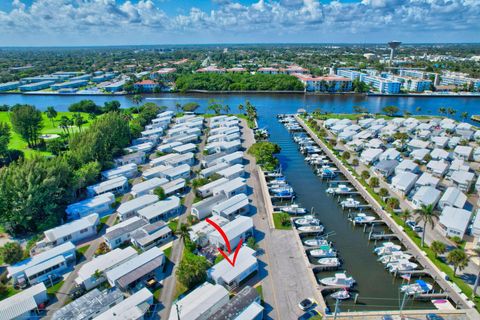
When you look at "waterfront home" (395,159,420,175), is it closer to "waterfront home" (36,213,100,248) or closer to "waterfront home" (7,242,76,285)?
"waterfront home" (36,213,100,248)

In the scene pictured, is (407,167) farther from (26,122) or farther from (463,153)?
(26,122)

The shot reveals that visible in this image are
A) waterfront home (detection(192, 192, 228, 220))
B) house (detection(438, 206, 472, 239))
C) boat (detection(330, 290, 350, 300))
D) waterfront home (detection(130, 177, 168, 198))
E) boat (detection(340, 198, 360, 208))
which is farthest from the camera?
waterfront home (detection(130, 177, 168, 198))

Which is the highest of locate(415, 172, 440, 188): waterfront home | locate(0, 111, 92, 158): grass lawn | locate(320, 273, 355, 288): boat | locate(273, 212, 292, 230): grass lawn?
locate(0, 111, 92, 158): grass lawn

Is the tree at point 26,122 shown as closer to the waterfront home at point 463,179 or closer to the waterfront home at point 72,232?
the waterfront home at point 72,232

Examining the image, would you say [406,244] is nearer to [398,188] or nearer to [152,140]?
[398,188]

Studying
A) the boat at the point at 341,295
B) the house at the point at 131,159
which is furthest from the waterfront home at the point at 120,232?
the boat at the point at 341,295

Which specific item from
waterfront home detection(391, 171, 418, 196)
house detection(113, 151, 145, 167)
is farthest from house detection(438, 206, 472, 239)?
house detection(113, 151, 145, 167)

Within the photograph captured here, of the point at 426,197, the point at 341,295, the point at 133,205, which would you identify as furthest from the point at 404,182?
the point at 133,205
